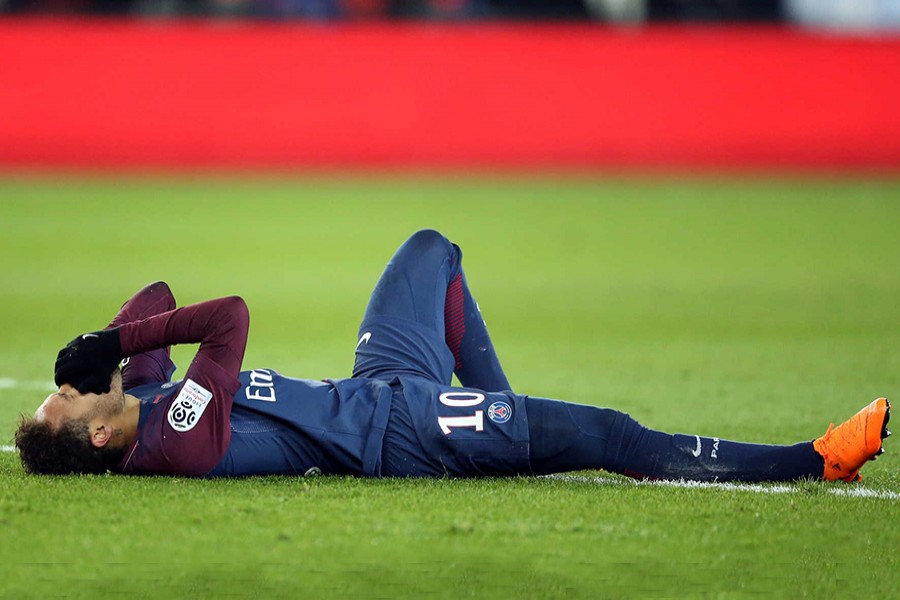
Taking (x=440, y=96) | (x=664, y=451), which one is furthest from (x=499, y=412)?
(x=440, y=96)

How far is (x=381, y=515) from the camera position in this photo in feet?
15.8

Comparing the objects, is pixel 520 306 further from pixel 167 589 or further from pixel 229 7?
pixel 229 7

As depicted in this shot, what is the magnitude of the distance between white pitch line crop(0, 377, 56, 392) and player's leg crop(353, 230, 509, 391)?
8.75ft

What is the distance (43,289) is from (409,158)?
7.97m

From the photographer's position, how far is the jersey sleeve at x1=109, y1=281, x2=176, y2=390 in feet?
18.4

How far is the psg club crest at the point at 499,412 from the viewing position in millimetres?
5219

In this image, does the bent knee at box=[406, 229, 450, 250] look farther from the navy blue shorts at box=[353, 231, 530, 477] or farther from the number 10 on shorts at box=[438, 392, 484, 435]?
the number 10 on shorts at box=[438, 392, 484, 435]

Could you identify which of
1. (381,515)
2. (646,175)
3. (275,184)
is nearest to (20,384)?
(381,515)

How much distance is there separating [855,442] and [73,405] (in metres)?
3.02

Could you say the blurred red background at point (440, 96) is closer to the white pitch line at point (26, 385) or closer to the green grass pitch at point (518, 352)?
the green grass pitch at point (518, 352)

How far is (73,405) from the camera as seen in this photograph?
5.00 m

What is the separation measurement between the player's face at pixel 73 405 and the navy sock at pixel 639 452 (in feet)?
5.33

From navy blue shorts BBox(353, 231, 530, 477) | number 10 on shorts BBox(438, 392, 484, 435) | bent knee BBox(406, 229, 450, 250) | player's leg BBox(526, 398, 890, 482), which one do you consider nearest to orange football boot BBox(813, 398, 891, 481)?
player's leg BBox(526, 398, 890, 482)

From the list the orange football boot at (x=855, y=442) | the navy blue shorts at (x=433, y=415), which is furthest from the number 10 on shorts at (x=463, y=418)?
the orange football boot at (x=855, y=442)
